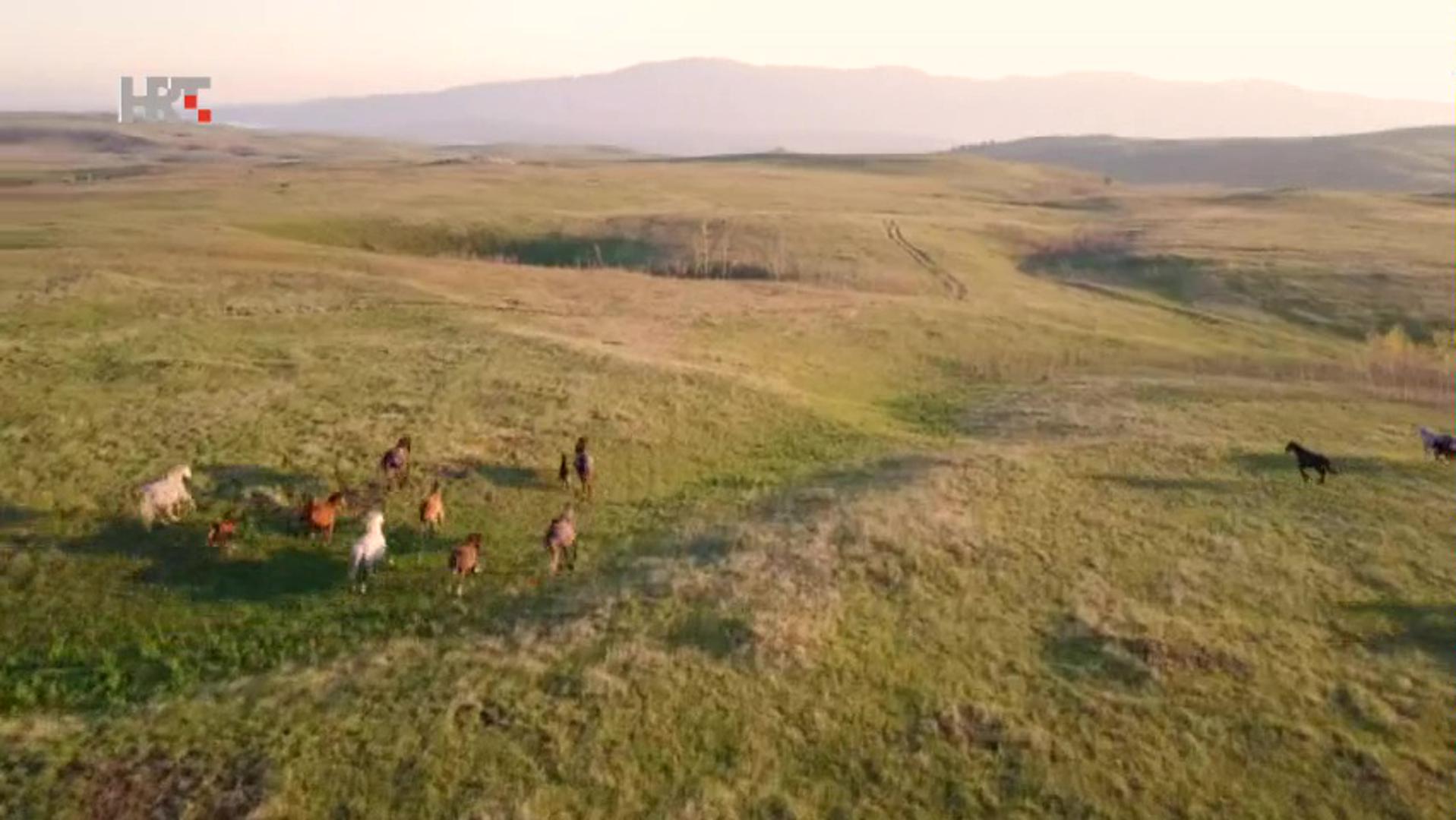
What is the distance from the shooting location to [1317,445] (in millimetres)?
36969

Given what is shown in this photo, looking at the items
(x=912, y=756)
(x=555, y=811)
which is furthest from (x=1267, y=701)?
(x=555, y=811)

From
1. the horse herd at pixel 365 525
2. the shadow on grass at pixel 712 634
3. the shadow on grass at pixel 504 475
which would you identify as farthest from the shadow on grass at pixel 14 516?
the shadow on grass at pixel 712 634

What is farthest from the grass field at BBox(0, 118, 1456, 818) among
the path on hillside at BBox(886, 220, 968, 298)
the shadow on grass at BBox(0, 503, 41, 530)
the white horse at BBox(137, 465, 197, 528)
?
the path on hillside at BBox(886, 220, 968, 298)

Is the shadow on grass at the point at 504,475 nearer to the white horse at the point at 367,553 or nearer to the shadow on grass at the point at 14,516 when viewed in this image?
the white horse at the point at 367,553

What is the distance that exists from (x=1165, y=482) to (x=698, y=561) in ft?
53.4

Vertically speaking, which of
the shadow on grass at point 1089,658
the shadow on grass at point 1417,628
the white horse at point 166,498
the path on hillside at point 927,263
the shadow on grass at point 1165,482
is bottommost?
the shadow on grass at point 1089,658

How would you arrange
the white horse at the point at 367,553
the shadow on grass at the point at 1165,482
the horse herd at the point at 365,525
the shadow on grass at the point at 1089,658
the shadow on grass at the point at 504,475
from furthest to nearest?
the shadow on grass at the point at 1165,482 < the shadow on grass at the point at 504,475 < the horse herd at the point at 365,525 < the white horse at the point at 367,553 < the shadow on grass at the point at 1089,658

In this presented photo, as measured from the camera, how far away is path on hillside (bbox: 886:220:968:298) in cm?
6775

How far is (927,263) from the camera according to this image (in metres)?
74.9

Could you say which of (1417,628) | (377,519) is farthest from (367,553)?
(1417,628)

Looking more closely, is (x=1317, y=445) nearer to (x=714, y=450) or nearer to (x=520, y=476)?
(x=714, y=450)

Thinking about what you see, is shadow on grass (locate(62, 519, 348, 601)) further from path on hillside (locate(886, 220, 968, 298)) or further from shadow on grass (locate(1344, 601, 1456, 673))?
path on hillside (locate(886, 220, 968, 298))

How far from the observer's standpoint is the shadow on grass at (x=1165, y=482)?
31.4 meters

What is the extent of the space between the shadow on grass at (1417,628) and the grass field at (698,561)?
16cm
